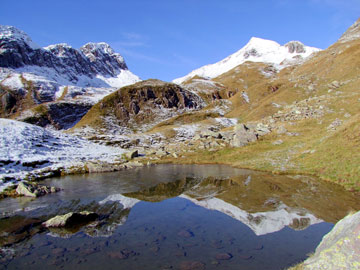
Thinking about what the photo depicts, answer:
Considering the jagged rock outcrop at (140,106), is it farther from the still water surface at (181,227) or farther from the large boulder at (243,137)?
the still water surface at (181,227)

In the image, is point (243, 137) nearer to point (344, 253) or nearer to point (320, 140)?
point (320, 140)

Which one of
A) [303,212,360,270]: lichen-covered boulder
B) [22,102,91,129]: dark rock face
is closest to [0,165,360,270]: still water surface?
[303,212,360,270]: lichen-covered boulder

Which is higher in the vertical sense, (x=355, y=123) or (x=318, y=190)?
(x=355, y=123)

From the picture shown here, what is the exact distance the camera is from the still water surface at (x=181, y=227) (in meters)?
12.5

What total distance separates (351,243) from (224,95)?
179874 millimetres

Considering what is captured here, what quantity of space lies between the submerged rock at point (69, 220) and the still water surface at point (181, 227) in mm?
838

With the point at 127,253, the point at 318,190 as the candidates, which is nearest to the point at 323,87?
the point at 318,190

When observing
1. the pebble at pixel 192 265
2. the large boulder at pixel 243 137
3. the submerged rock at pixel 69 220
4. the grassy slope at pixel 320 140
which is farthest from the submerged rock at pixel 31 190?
the large boulder at pixel 243 137

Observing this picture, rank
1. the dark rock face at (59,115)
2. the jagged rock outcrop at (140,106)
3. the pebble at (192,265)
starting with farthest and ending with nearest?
the dark rock face at (59,115) < the jagged rock outcrop at (140,106) < the pebble at (192,265)

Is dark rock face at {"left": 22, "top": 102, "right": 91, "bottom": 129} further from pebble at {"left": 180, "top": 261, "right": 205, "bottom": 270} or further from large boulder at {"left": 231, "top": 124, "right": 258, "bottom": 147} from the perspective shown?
pebble at {"left": 180, "top": 261, "right": 205, "bottom": 270}

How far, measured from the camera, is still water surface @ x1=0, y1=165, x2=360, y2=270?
12.5 metres

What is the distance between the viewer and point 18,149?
136 feet

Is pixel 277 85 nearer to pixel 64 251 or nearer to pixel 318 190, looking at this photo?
pixel 318 190

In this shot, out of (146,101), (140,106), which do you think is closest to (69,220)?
(140,106)
